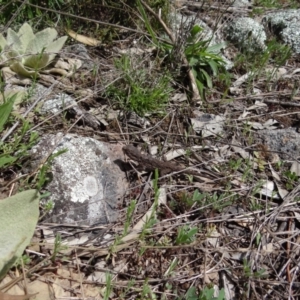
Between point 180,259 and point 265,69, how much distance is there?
134 cm

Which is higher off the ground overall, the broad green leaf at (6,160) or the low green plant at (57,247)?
the broad green leaf at (6,160)

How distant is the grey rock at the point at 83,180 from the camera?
159cm

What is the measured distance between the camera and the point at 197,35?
2.50 metres

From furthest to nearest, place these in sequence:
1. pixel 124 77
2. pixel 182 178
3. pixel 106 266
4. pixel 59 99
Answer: pixel 124 77
pixel 59 99
pixel 182 178
pixel 106 266

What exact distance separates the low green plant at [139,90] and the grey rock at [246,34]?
723mm

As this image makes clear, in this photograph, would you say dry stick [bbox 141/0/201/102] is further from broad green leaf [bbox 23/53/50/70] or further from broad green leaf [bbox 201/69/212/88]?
broad green leaf [bbox 23/53/50/70]

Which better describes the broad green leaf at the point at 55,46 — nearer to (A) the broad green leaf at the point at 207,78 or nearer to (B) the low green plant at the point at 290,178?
(A) the broad green leaf at the point at 207,78

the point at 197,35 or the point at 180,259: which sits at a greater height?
the point at 197,35

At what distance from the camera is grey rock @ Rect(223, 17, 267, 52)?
8.72 ft

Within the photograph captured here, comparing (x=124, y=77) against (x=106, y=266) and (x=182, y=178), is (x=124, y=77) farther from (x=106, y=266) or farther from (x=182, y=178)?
(x=106, y=266)

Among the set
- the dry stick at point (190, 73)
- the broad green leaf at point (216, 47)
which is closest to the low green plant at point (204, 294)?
the dry stick at point (190, 73)

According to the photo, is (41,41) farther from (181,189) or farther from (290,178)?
(290,178)

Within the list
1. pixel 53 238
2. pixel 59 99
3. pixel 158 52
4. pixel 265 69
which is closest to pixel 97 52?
pixel 158 52

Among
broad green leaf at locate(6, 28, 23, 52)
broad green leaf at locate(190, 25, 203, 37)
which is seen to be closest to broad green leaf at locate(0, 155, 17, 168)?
broad green leaf at locate(6, 28, 23, 52)
